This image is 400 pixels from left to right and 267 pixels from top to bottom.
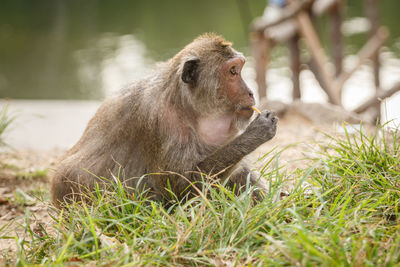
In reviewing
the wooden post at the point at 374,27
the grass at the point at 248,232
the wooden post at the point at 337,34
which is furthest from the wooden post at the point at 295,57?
the grass at the point at 248,232

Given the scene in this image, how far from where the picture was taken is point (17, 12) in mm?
26188

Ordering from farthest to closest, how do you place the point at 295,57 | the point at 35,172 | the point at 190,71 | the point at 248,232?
the point at 295,57 → the point at 35,172 → the point at 190,71 → the point at 248,232

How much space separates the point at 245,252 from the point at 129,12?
82.4 feet

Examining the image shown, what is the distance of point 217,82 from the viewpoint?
358 centimetres

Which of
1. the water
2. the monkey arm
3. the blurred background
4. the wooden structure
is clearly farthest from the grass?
the water

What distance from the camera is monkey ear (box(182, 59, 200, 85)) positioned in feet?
11.6

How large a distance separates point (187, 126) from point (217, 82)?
0.41 metres

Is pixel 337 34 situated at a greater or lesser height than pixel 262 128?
greater

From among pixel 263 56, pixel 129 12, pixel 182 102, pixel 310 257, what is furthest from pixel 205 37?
pixel 129 12

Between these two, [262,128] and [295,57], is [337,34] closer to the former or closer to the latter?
[295,57]

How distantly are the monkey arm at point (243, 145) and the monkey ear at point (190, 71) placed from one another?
0.57 m

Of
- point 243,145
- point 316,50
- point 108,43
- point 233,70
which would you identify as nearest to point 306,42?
point 316,50

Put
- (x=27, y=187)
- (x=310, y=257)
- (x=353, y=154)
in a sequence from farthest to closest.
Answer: (x=27, y=187), (x=353, y=154), (x=310, y=257)

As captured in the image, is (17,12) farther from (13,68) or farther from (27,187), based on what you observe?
(27,187)
